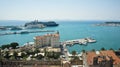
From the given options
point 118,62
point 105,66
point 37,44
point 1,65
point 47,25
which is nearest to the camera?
point 105,66

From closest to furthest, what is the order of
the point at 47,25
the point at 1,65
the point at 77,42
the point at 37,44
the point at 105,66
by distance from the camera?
1. the point at 105,66
2. the point at 1,65
3. the point at 37,44
4. the point at 77,42
5. the point at 47,25

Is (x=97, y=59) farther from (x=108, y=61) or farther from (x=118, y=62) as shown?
(x=118, y=62)

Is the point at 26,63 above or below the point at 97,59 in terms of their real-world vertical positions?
below

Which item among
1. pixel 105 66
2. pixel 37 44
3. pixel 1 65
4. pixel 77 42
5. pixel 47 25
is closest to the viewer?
pixel 105 66

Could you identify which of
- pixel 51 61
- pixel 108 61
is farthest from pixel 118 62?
pixel 51 61

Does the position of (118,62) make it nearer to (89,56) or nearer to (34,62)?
(89,56)

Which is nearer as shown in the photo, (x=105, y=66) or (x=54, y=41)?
(x=105, y=66)

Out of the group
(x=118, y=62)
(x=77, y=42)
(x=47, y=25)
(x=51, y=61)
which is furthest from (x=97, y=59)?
(x=47, y=25)
